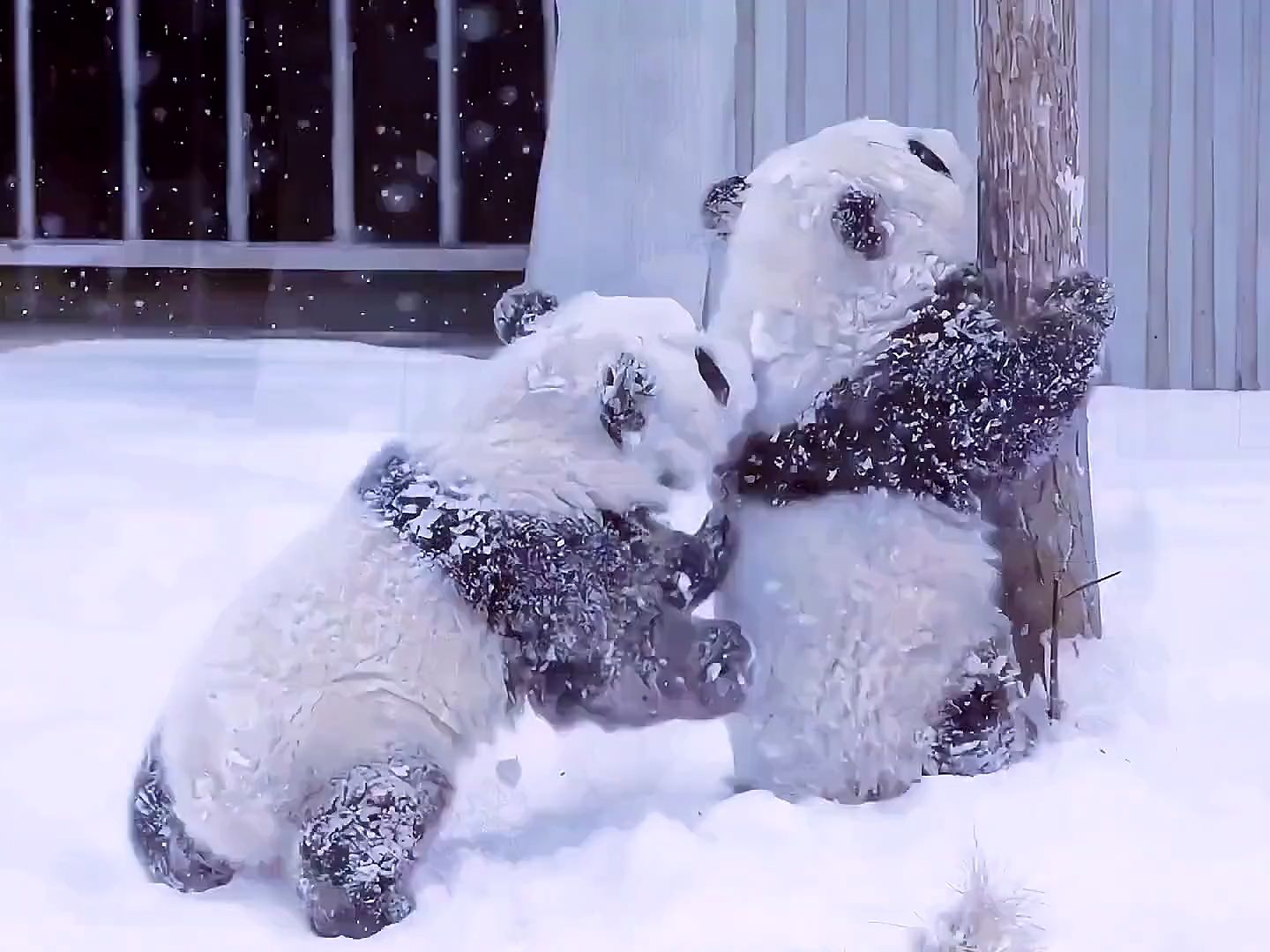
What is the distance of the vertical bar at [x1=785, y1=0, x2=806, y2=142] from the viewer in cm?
142

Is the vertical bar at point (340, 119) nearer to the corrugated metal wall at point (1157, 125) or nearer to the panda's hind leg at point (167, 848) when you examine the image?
the corrugated metal wall at point (1157, 125)

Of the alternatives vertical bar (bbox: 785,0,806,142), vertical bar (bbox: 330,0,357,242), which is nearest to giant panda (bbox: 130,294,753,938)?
vertical bar (bbox: 785,0,806,142)

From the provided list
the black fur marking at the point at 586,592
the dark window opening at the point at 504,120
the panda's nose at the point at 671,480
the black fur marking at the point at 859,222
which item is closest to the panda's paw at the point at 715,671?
the black fur marking at the point at 586,592

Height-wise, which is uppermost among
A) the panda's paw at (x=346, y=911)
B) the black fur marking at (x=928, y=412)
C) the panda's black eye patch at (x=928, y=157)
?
the panda's black eye patch at (x=928, y=157)

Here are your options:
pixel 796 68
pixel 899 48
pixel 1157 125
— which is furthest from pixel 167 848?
pixel 1157 125

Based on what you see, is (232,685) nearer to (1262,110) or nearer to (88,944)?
(88,944)

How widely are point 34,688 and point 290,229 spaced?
1.94 ft

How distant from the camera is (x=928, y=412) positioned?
3.92ft

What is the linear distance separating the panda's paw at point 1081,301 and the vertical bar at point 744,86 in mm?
319

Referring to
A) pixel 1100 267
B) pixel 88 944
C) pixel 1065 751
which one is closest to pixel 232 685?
pixel 88 944

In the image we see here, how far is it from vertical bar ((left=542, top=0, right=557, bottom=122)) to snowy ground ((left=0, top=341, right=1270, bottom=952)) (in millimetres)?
365

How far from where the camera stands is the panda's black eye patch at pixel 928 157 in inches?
48.5

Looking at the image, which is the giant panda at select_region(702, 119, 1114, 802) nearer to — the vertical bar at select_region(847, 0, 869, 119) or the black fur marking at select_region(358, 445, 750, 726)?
the black fur marking at select_region(358, 445, 750, 726)

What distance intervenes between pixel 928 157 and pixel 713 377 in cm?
31
